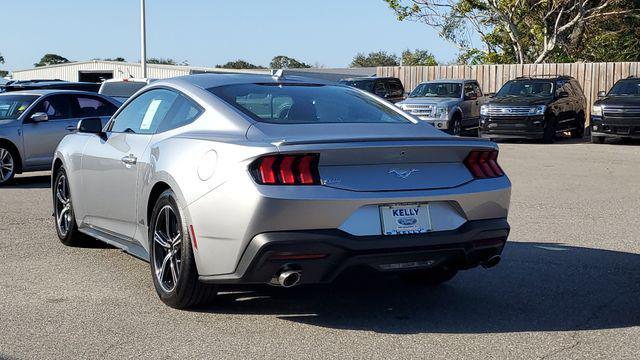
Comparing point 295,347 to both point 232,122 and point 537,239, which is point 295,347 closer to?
point 232,122

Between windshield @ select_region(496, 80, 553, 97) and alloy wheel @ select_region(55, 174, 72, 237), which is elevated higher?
windshield @ select_region(496, 80, 553, 97)

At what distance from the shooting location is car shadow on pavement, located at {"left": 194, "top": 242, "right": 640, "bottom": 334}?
5.55 meters

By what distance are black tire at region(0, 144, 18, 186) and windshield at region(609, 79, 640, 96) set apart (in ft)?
52.3

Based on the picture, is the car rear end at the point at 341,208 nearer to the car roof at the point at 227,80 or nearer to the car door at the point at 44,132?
the car roof at the point at 227,80

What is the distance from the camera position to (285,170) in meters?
5.10

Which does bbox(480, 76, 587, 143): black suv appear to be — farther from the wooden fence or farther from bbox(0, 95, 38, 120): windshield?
bbox(0, 95, 38, 120): windshield

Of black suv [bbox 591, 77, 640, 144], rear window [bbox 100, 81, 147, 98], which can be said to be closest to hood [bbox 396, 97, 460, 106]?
black suv [bbox 591, 77, 640, 144]

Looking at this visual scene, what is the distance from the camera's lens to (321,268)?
5125 millimetres

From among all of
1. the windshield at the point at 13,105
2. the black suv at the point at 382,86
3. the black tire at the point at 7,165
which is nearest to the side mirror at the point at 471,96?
the black suv at the point at 382,86

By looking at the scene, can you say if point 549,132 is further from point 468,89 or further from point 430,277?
point 430,277

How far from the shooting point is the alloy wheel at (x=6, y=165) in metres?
14.2

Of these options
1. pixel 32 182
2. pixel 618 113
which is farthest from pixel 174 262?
pixel 618 113

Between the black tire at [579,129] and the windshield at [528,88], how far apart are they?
179 cm

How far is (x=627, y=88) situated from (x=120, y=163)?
65.1 feet
